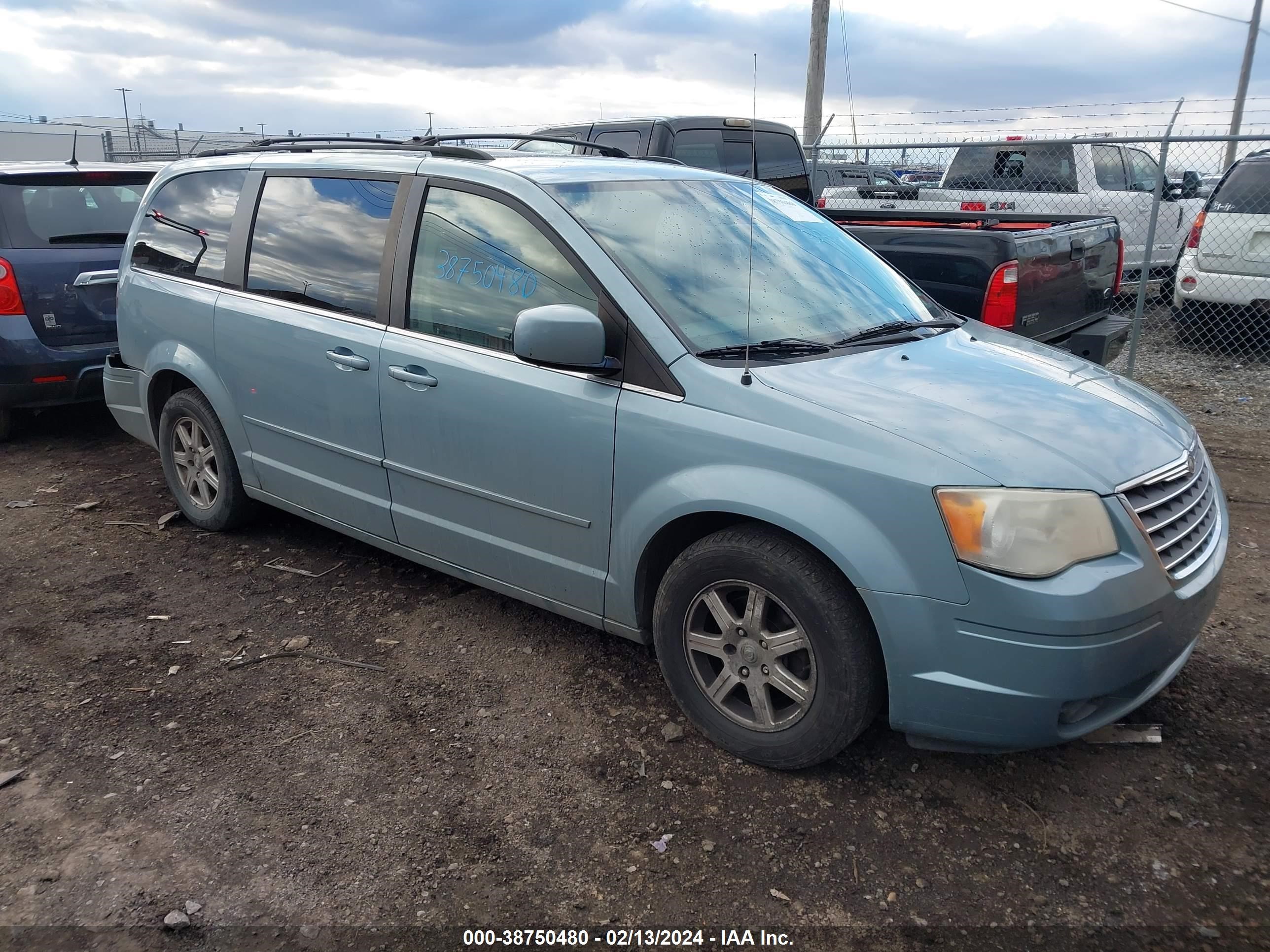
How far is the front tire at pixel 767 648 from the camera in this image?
2701 millimetres

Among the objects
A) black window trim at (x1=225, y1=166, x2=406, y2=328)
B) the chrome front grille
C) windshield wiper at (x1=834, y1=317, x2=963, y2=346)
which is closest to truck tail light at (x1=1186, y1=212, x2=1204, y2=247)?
→ windshield wiper at (x1=834, y1=317, x2=963, y2=346)

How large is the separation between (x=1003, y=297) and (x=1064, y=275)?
65cm

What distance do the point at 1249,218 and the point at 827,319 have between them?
7077 millimetres

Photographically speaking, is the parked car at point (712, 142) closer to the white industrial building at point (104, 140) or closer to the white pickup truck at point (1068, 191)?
the white pickup truck at point (1068, 191)

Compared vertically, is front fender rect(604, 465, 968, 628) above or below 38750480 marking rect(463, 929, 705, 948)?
above

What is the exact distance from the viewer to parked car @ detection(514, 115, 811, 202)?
7703 millimetres

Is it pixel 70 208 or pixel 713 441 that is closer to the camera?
pixel 713 441

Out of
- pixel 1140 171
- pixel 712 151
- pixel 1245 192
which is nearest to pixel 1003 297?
pixel 712 151

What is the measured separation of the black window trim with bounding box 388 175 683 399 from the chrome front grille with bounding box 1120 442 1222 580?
134cm

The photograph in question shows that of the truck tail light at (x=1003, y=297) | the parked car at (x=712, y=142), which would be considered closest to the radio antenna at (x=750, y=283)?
the truck tail light at (x=1003, y=297)

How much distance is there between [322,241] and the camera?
404cm

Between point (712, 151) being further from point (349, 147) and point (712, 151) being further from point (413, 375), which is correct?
point (413, 375)

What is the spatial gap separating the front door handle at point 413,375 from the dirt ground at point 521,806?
41.1 inches

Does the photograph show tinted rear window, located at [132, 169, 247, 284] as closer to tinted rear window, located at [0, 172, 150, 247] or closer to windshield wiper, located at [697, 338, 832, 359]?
tinted rear window, located at [0, 172, 150, 247]
